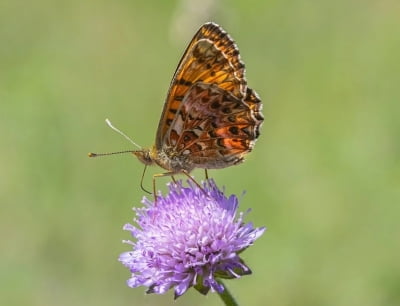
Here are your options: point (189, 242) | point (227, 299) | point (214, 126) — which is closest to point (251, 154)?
point (214, 126)

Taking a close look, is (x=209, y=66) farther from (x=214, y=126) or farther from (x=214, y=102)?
(x=214, y=126)

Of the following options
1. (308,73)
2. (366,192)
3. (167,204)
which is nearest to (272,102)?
(308,73)

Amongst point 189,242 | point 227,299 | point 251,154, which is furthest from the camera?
point 251,154

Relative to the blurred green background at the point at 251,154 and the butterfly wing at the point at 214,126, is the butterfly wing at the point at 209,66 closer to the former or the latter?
the butterfly wing at the point at 214,126

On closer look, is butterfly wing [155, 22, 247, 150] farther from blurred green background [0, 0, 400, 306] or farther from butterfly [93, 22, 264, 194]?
blurred green background [0, 0, 400, 306]

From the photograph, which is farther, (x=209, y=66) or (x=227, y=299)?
(x=209, y=66)

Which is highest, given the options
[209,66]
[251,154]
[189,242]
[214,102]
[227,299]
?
[209,66]

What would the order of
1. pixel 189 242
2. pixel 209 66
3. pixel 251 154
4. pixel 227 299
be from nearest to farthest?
pixel 227 299 → pixel 189 242 → pixel 209 66 → pixel 251 154

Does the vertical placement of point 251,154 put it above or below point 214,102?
below
